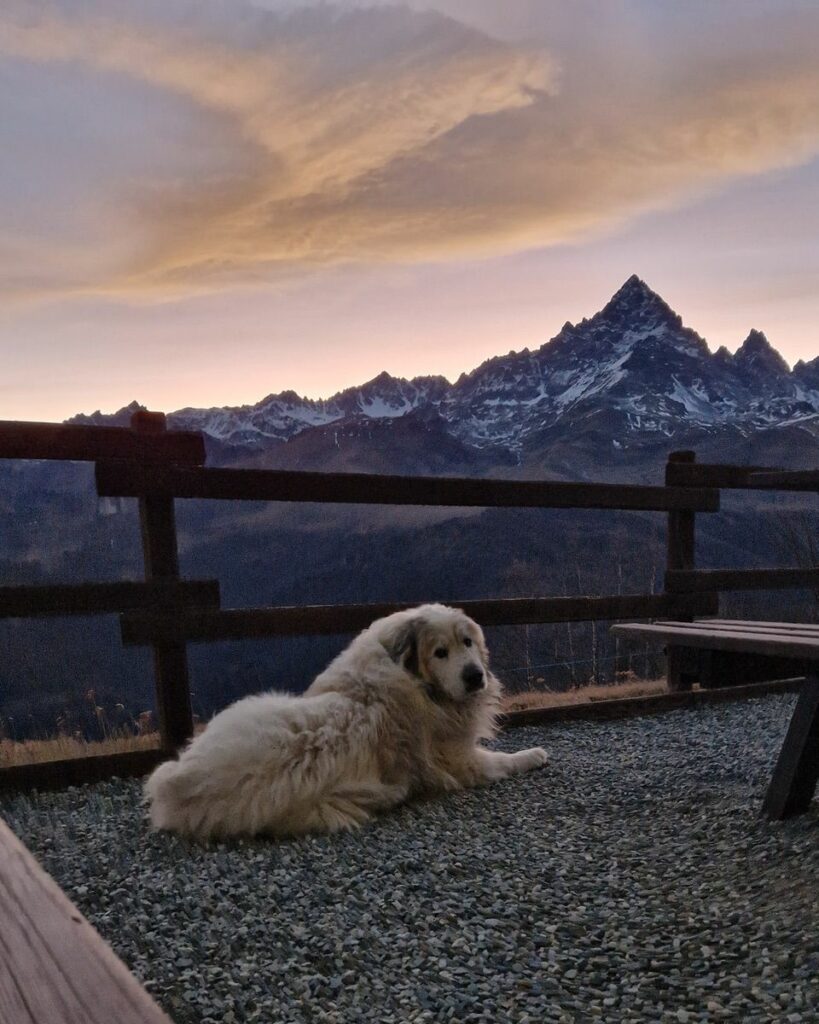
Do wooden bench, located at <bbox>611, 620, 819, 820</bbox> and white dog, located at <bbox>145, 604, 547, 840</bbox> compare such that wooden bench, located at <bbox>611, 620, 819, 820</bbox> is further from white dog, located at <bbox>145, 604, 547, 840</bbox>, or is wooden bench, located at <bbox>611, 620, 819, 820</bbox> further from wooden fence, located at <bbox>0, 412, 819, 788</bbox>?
wooden fence, located at <bbox>0, 412, 819, 788</bbox>

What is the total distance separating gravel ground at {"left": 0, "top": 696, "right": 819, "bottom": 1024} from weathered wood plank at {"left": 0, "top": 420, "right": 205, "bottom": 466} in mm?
1619

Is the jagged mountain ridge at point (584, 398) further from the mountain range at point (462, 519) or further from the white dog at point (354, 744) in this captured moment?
the white dog at point (354, 744)

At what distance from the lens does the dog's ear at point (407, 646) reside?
397 centimetres

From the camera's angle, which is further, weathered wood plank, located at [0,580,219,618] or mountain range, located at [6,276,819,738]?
mountain range, located at [6,276,819,738]

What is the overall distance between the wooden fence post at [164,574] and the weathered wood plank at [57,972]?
10.7 feet

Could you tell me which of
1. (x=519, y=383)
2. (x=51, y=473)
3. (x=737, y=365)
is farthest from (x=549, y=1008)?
(x=737, y=365)

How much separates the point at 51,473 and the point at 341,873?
188 ft

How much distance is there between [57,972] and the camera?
2.47 ft

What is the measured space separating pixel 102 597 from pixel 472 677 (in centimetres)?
186

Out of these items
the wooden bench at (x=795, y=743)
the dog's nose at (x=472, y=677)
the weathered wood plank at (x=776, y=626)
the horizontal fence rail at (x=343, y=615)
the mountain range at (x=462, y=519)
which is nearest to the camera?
the wooden bench at (x=795, y=743)

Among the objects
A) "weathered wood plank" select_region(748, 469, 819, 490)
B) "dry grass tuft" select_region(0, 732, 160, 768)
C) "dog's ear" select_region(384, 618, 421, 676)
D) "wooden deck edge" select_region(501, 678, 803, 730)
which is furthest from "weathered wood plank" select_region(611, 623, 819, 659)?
"dry grass tuft" select_region(0, 732, 160, 768)

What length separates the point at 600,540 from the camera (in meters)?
50.6

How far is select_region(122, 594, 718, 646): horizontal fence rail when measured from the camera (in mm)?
4051

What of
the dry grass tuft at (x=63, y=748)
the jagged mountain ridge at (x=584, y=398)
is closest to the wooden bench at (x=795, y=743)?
the dry grass tuft at (x=63, y=748)
